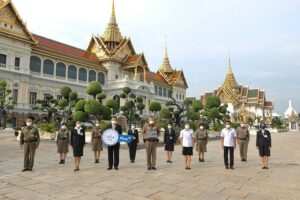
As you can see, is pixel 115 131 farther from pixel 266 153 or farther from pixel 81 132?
pixel 266 153

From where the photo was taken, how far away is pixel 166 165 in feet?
32.8

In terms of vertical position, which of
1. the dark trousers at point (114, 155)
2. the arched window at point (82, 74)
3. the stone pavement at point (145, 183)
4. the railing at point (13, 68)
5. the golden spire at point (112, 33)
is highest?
the golden spire at point (112, 33)

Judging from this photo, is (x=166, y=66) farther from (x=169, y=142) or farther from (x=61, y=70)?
(x=169, y=142)

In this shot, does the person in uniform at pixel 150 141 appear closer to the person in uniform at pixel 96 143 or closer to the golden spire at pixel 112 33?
the person in uniform at pixel 96 143

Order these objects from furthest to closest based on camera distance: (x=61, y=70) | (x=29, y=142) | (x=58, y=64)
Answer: (x=61, y=70), (x=58, y=64), (x=29, y=142)

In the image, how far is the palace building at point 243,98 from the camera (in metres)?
86.3

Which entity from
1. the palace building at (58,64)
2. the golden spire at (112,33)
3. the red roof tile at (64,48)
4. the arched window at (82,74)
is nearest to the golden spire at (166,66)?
the palace building at (58,64)

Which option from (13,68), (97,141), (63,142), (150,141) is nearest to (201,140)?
(150,141)

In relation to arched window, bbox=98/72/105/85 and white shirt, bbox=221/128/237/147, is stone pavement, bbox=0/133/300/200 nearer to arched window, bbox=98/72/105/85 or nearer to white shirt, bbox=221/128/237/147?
white shirt, bbox=221/128/237/147

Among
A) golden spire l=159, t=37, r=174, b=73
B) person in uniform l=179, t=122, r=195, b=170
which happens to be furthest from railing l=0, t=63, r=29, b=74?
golden spire l=159, t=37, r=174, b=73

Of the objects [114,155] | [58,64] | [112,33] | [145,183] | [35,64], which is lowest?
[145,183]

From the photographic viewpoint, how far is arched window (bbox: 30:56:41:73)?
39.4m

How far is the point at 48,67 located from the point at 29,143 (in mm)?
34932

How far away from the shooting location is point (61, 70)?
43.1 meters
